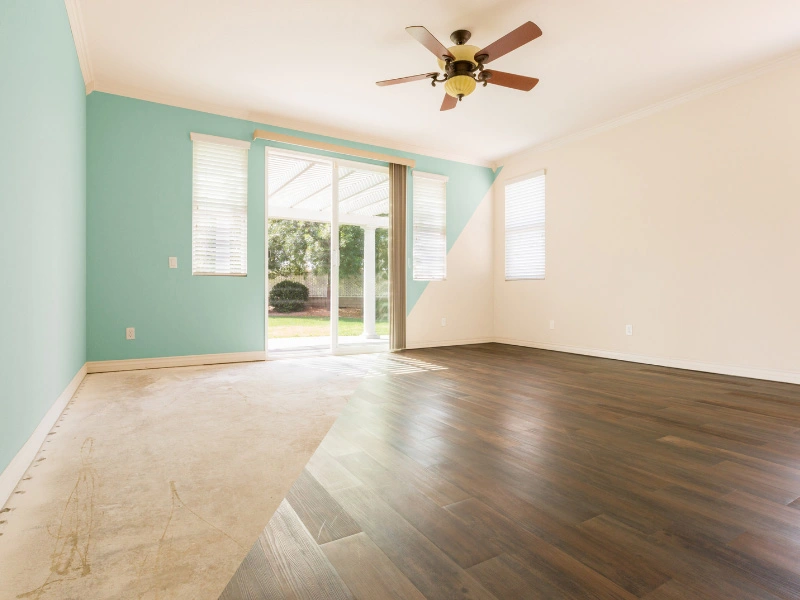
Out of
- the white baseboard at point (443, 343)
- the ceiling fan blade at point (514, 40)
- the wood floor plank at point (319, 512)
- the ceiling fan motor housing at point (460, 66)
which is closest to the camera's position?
the wood floor plank at point (319, 512)

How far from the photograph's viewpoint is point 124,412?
283 cm

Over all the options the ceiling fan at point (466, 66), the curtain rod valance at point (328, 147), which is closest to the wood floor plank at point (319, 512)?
the ceiling fan at point (466, 66)

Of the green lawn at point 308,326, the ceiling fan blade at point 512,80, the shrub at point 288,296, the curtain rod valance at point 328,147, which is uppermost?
the curtain rod valance at point 328,147

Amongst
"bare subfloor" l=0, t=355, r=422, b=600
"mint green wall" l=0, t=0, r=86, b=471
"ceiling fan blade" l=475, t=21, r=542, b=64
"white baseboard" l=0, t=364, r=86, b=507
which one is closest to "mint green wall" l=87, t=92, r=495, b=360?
"mint green wall" l=0, t=0, r=86, b=471

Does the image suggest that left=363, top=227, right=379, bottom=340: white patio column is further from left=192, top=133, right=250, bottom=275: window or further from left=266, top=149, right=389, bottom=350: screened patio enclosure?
left=192, top=133, right=250, bottom=275: window

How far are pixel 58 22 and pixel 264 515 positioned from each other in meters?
3.38

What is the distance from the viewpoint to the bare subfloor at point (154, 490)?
1.18 meters

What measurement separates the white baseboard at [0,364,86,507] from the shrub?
7.79 feet

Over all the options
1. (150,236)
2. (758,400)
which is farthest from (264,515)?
(150,236)

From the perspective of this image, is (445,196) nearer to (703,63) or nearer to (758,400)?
(703,63)

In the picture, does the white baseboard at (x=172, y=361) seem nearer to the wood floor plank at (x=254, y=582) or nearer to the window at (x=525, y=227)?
the wood floor plank at (x=254, y=582)

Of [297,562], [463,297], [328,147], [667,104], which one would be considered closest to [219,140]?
[328,147]

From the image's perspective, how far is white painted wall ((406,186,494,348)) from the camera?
6.32 m

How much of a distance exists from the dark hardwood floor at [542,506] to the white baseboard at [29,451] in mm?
1074
